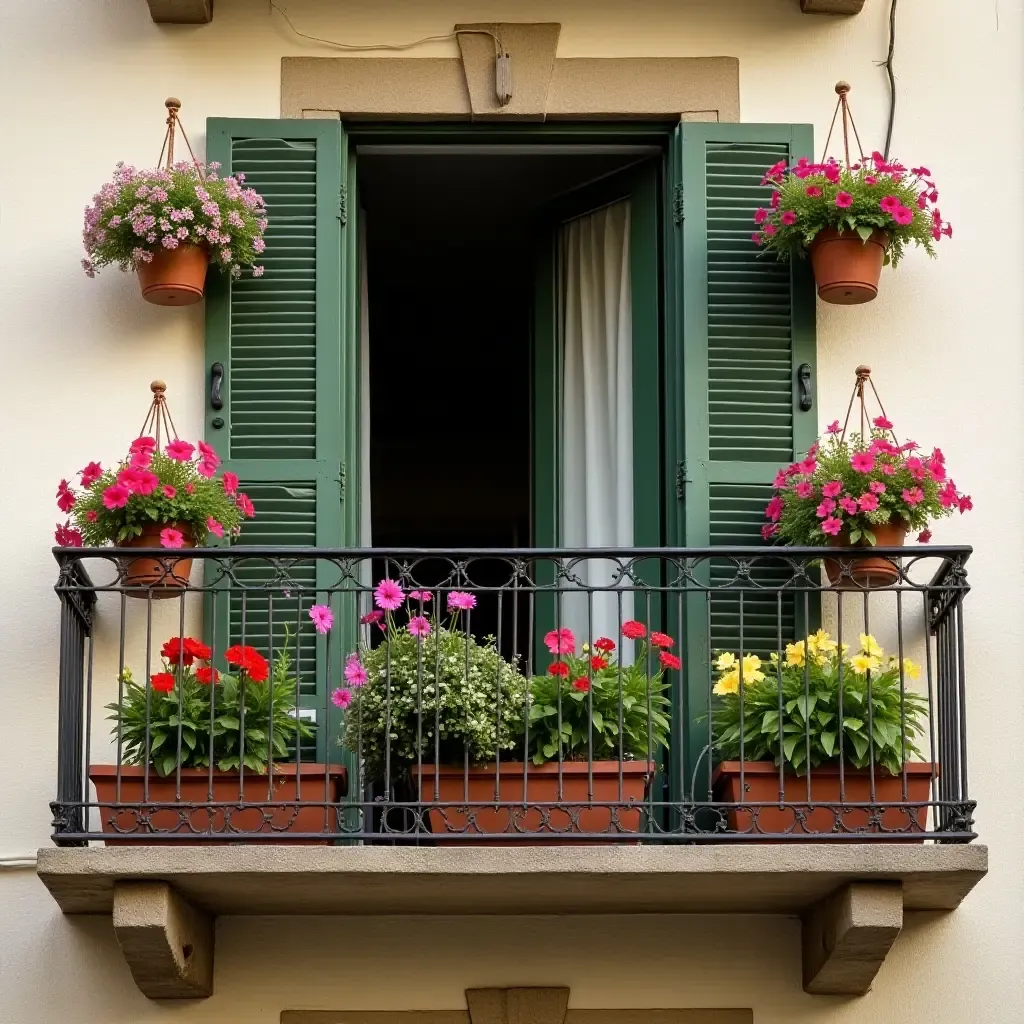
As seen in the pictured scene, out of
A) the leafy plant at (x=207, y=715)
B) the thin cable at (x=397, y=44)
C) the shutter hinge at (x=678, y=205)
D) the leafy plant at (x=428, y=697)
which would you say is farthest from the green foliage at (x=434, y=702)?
A: the thin cable at (x=397, y=44)

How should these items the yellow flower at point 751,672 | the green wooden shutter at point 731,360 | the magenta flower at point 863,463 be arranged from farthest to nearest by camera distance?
the green wooden shutter at point 731,360
the magenta flower at point 863,463
the yellow flower at point 751,672

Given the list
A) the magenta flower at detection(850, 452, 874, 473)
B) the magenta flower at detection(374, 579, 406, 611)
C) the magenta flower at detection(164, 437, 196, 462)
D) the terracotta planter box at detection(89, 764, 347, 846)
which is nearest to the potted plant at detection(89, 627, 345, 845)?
the terracotta planter box at detection(89, 764, 347, 846)

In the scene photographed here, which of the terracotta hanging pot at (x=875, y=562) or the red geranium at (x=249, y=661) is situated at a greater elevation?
the terracotta hanging pot at (x=875, y=562)

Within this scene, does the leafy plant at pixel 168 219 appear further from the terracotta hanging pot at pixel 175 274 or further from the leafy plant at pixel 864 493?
the leafy plant at pixel 864 493

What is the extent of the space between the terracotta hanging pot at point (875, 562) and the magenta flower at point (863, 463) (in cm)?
20

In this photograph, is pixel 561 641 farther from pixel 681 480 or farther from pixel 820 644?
pixel 681 480

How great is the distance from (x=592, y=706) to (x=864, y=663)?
2.99ft

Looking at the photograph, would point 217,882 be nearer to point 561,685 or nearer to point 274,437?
point 561,685

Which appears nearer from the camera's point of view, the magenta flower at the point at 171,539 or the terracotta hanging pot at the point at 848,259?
the magenta flower at the point at 171,539

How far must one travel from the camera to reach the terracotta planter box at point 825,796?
26.4 feet

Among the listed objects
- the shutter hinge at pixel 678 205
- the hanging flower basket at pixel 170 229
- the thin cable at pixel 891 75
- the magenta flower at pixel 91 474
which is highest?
the thin cable at pixel 891 75

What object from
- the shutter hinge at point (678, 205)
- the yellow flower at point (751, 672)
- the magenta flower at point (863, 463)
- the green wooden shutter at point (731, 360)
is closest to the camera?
the yellow flower at point (751, 672)

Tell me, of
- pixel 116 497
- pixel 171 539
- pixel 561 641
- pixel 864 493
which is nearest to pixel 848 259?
pixel 864 493

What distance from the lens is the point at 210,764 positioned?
7.99 metres
